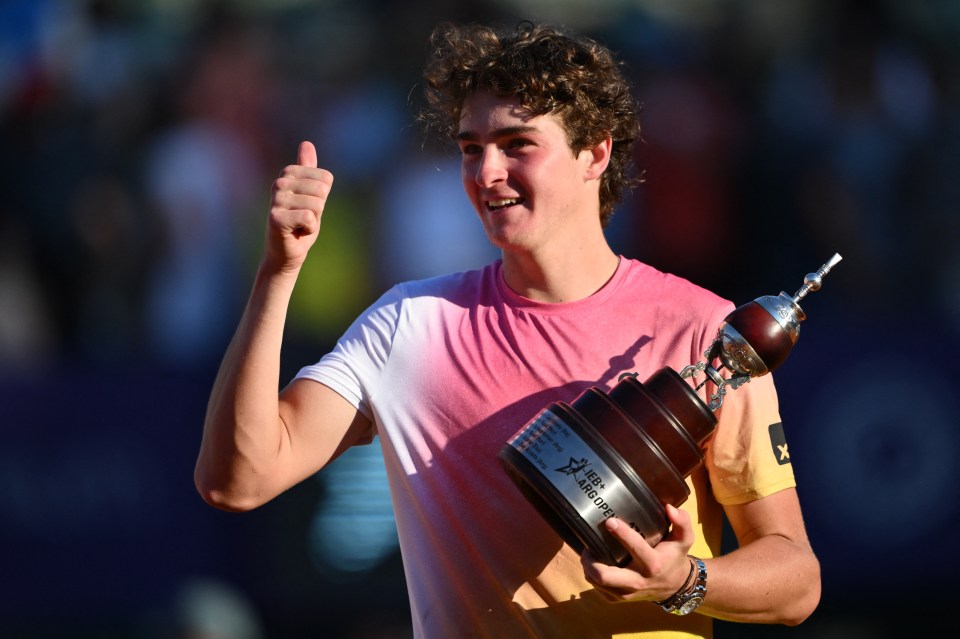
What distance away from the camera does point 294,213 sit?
3.23 meters

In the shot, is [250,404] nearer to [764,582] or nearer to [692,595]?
[692,595]

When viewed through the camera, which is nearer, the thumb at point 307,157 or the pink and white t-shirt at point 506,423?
the thumb at point 307,157

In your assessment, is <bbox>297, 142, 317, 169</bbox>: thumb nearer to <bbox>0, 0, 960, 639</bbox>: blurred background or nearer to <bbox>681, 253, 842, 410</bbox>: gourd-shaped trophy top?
<bbox>681, 253, 842, 410</bbox>: gourd-shaped trophy top

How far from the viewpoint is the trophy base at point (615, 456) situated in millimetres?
3059

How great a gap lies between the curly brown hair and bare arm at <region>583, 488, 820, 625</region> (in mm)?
1038

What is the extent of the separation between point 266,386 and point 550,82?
109 cm

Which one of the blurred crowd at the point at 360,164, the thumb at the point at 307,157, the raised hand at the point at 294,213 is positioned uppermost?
the blurred crowd at the point at 360,164

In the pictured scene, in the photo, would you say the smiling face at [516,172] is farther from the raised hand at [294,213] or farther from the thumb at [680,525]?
the thumb at [680,525]

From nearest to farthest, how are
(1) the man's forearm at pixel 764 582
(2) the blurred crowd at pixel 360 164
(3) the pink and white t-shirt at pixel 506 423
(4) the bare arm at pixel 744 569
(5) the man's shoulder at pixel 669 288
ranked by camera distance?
(4) the bare arm at pixel 744 569, (1) the man's forearm at pixel 764 582, (3) the pink and white t-shirt at pixel 506 423, (5) the man's shoulder at pixel 669 288, (2) the blurred crowd at pixel 360 164

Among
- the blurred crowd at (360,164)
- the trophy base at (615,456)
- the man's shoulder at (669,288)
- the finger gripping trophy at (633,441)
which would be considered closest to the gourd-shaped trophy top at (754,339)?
the finger gripping trophy at (633,441)

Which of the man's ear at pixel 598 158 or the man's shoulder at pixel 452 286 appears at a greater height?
the man's ear at pixel 598 158

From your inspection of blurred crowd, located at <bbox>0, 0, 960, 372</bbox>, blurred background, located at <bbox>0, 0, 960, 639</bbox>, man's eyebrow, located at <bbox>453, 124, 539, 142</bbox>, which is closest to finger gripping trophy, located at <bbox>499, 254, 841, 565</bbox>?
man's eyebrow, located at <bbox>453, 124, 539, 142</bbox>

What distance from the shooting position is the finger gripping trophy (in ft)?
10.1

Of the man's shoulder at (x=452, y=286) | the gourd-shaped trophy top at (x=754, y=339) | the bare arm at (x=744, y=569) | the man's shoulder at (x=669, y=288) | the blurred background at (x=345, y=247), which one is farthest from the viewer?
the blurred background at (x=345, y=247)
